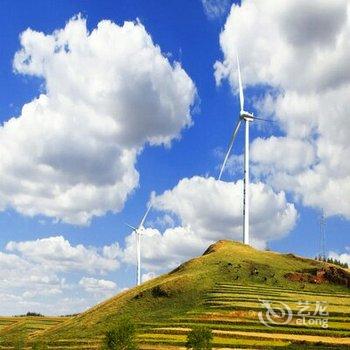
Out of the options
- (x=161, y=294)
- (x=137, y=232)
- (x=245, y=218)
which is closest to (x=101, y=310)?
(x=161, y=294)

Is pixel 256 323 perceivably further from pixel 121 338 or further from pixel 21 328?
pixel 21 328

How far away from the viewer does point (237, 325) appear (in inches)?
2948

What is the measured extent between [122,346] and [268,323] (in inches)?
920

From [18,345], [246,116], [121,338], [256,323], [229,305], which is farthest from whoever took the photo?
[246,116]

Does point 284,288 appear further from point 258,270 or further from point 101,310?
point 101,310

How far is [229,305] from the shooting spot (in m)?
81.6

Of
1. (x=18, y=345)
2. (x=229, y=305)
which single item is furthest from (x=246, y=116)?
(x=18, y=345)

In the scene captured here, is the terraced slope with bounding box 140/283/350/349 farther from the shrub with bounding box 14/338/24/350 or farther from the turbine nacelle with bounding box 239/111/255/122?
the turbine nacelle with bounding box 239/111/255/122

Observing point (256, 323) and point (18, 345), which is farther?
point (18, 345)

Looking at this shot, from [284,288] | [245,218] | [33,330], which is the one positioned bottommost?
[33,330]

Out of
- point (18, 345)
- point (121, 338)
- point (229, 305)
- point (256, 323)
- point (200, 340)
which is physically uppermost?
point (229, 305)

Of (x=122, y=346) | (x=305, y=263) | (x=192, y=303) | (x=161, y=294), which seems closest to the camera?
(x=122, y=346)

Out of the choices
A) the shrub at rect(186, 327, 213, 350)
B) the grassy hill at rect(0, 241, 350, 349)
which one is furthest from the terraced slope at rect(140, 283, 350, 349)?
the shrub at rect(186, 327, 213, 350)

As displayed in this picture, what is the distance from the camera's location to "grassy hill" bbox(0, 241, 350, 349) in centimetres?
6869
